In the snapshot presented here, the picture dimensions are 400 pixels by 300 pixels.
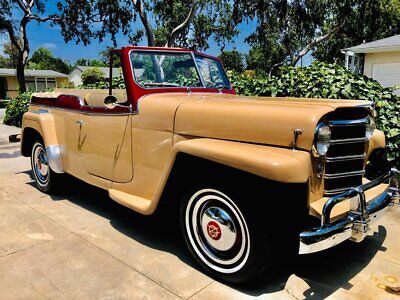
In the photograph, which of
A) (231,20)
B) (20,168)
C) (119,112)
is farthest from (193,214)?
(231,20)

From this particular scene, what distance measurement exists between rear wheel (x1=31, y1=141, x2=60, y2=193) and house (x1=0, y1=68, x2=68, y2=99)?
104 feet

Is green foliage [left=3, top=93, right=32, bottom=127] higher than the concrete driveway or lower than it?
higher

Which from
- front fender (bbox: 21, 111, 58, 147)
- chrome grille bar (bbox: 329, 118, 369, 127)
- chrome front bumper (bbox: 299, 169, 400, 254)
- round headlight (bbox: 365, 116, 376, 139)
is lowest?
chrome front bumper (bbox: 299, 169, 400, 254)

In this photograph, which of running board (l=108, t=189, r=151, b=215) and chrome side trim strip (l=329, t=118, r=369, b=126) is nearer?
chrome side trim strip (l=329, t=118, r=369, b=126)

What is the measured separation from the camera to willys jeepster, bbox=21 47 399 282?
240 centimetres

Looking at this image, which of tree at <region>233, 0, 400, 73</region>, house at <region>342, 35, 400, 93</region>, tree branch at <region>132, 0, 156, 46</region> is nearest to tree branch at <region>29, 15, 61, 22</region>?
tree branch at <region>132, 0, 156, 46</region>

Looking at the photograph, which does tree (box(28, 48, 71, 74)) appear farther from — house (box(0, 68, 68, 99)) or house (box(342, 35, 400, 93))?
house (box(342, 35, 400, 93))

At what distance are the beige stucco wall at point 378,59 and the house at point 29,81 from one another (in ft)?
94.3

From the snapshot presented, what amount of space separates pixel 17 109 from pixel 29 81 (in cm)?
3011

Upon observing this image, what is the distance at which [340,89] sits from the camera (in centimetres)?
500

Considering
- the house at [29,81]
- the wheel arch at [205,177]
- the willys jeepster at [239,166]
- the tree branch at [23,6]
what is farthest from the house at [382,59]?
the house at [29,81]

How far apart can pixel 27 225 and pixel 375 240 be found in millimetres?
3527

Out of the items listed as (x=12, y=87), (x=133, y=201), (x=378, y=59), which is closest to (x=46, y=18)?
(x=378, y=59)

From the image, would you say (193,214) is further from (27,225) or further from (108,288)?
(27,225)
